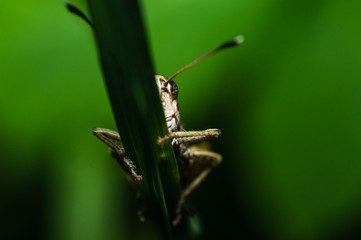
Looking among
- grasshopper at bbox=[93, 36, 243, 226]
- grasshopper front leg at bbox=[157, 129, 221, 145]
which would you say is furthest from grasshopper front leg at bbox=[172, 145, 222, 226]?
grasshopper front leg at bbox=[157, 129, 221, 145]

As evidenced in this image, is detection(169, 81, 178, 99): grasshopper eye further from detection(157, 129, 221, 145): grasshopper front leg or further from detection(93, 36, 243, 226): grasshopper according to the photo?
detection(157, 129, 221, 145): grasshopper front leg

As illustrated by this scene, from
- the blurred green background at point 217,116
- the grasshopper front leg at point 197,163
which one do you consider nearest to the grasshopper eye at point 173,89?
the blurred green background at point 217,116

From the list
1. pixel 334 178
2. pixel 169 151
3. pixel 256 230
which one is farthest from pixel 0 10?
pixel 334 178

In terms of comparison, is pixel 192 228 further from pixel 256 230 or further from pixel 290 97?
pixel 290 97

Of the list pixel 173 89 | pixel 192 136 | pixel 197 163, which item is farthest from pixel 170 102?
pixel 197 163

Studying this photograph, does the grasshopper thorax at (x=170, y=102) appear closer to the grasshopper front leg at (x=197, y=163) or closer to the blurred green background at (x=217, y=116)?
the blurred green background at (x=217, y=116)

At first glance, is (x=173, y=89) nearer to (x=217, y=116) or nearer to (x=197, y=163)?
(x=217, y=116)
